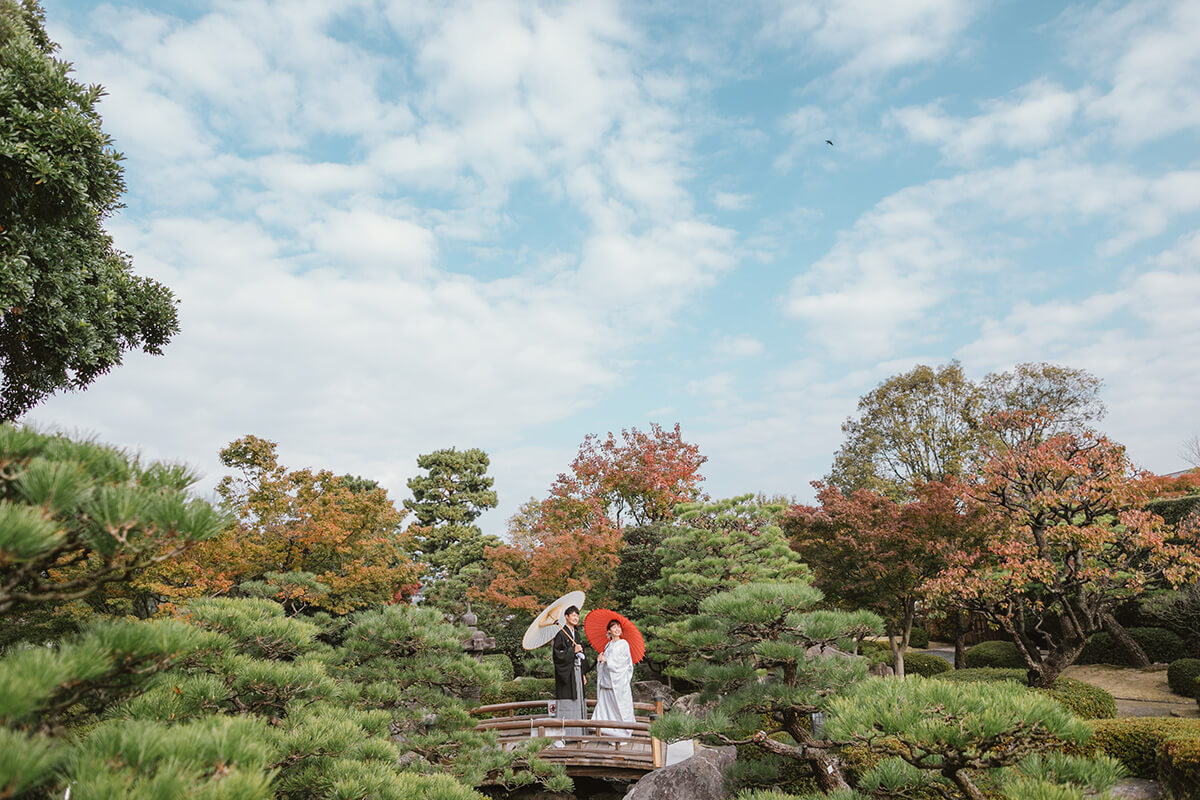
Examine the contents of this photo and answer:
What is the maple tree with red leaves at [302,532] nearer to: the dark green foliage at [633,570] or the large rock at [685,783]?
the dark green foliage at [633,570]

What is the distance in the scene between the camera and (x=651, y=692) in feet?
36.8

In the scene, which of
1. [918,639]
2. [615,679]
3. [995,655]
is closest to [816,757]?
[615,679]

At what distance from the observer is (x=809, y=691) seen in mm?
4246

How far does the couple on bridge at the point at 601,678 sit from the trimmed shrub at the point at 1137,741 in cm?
482

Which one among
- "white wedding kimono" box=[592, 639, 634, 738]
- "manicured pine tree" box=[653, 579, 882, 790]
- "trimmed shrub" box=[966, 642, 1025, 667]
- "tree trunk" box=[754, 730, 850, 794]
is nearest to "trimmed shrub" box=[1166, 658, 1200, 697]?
"trimmed shrub" box=[966, 642, 1025, 667]

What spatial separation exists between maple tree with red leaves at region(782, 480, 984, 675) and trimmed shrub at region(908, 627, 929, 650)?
5.50m

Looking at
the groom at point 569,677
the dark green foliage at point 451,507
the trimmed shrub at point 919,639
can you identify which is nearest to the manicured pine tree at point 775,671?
the groom at point 569,677

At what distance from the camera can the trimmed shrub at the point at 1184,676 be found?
31.9ft

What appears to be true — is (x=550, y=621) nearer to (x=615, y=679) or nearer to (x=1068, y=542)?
(x=615, y=679)

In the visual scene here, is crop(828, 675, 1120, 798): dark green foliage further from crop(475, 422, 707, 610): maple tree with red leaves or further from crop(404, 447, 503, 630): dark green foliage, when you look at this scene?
crop(404, 447, 503, 630): dark green foliage

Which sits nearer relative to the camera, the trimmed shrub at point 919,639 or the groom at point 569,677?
the groom at point 569,677

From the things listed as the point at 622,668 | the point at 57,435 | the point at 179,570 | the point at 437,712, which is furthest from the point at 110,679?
the point at 179,570

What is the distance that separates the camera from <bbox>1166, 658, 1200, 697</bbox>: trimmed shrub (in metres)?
9.71

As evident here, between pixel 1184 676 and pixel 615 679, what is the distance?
30.6 ft
